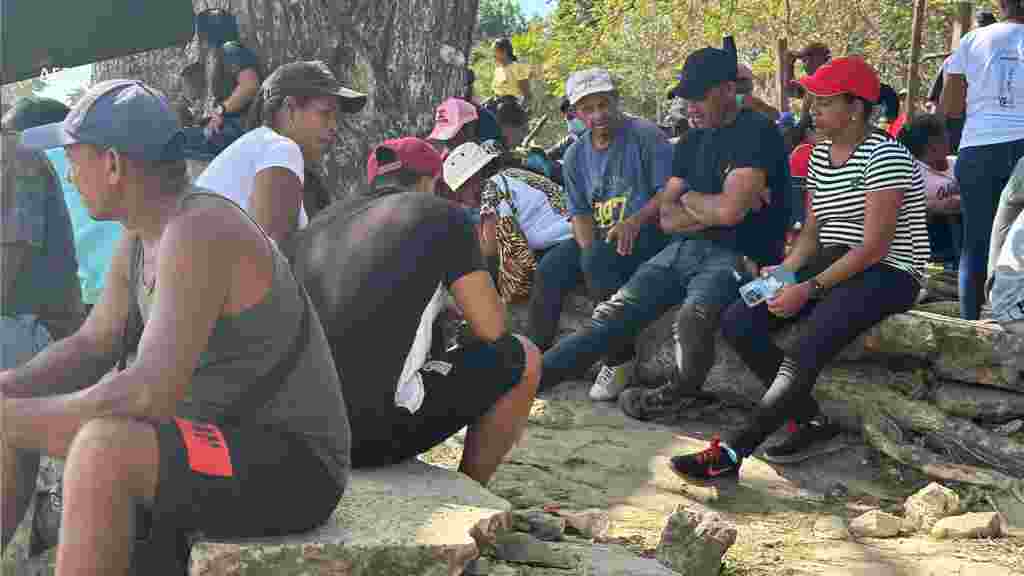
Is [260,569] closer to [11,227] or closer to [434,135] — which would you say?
[11,227]

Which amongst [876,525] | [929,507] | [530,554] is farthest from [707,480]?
[530,554]

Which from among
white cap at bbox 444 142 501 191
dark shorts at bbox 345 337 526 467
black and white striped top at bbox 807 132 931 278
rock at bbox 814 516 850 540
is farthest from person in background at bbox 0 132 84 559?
black and white striped top at bbox 807 132 931 278

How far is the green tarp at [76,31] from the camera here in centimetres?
645

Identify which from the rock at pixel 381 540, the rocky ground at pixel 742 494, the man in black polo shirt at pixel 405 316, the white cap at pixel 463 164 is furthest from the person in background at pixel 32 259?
the rocky ground at pixel 742 494

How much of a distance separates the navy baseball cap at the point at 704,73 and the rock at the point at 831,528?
2.01 m

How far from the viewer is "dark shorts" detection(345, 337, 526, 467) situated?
405 cm

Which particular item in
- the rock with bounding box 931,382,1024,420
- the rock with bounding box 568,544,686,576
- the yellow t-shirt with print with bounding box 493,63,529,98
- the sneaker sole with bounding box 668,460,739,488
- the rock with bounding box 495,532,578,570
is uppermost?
the yellow t-shirt with print with bounding box 493,63,529,98

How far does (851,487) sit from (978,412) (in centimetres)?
66

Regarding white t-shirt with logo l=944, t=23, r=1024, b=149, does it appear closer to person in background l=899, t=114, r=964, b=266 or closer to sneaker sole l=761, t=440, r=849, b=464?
person in background l=899, t=114, r=964, b=266

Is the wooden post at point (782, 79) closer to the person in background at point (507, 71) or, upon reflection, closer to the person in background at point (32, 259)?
the person in background at point (507, 71)

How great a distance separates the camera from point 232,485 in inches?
→ 120

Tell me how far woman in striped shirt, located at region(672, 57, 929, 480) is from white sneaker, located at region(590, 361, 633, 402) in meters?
1.06

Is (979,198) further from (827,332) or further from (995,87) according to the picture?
(827,332)

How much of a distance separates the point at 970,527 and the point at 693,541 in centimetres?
120
